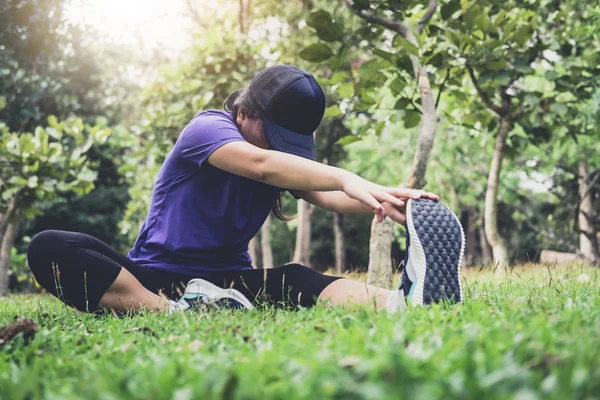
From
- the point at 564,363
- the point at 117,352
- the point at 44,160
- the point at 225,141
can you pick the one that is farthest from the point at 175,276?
the point at 44,160

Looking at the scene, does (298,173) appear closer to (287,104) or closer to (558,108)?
(287,104)

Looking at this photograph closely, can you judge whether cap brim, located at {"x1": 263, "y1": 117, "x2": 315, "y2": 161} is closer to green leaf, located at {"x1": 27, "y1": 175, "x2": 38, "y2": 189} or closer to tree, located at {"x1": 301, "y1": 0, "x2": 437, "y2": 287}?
tree, located at {"x1": 301, "y1": 0, "x2": 437, "y2": 287}

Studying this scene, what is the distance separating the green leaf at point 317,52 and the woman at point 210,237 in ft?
2.46

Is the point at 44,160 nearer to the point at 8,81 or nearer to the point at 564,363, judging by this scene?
the point at 564,363

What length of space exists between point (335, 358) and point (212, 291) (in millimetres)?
1748

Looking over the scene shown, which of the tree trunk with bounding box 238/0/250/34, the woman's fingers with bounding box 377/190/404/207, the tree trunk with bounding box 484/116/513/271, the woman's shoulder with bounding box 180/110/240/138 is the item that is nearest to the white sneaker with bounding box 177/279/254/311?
the woman's shoulder with bounding box 180/110/240/138

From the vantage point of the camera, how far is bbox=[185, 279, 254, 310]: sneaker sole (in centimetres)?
302

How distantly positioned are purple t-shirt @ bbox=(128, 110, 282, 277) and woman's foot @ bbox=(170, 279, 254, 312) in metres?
0.12

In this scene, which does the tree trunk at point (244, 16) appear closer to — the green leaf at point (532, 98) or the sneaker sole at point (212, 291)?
the green leaf at point (532, 98)

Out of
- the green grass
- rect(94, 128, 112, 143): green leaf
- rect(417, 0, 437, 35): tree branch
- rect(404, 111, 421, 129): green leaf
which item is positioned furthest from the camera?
rect(94, 128, 112, 143): green leaf

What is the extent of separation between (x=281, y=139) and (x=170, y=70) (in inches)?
214

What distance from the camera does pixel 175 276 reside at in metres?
3.13

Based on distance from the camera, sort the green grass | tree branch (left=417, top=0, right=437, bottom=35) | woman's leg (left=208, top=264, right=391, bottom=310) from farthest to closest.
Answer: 1. tree branch (left=417, top=0, right=437, bottom=35)
2. woman's leg (left=208, top=264, right=391, bottom=310)
3. the green grass

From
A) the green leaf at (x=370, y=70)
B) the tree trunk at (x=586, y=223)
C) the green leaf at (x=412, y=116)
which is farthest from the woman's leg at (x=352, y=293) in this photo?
the tree trunk at (x=586, y=223)
